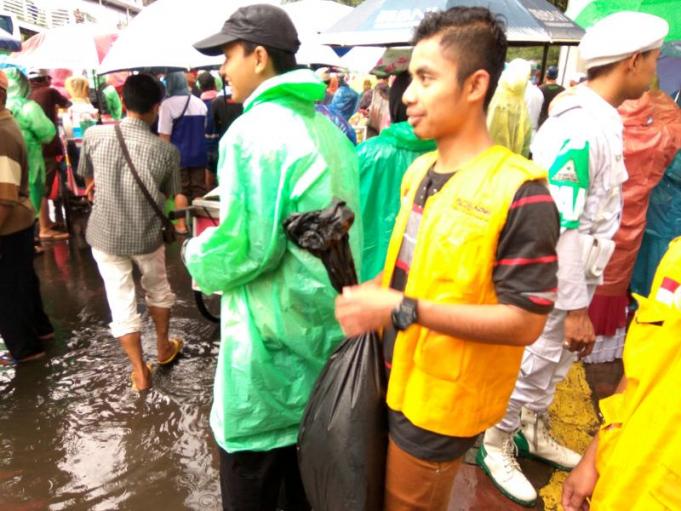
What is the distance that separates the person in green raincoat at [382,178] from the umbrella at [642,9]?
1.96 meters

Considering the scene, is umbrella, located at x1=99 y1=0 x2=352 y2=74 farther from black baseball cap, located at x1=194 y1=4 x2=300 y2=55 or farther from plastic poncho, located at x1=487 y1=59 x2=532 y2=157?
plastic poncho, located at x1=487 y1=59 x2=532 y2=157

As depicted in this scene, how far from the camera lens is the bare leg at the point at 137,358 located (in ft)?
11.1

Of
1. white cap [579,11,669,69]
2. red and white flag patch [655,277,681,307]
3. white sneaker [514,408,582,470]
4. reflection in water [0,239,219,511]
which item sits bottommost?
reflection in water [0,239,219,511]

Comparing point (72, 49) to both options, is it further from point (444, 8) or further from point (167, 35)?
point (444, 8)

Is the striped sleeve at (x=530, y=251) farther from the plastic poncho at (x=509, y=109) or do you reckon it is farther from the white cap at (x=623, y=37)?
the plastic poncho at (x=509, y=109)

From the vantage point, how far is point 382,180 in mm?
2977

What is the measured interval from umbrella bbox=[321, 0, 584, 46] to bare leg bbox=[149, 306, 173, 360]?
2184mm

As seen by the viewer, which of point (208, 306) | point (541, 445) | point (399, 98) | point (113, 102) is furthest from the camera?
point (113, 102)

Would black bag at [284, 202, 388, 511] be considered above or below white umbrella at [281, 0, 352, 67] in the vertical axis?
below

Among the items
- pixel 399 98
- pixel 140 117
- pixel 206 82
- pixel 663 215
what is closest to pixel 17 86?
pixel 140 117

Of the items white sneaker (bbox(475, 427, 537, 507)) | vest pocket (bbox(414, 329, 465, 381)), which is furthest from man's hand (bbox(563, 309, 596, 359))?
vest pocket (bbox(414, 329, 465, 381))

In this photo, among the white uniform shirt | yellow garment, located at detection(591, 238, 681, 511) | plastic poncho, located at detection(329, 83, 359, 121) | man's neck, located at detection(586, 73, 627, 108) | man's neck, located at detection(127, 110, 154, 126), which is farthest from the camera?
plastic poncho, located at detection(329, 83, 359, 121)

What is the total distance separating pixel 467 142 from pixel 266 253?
739 mm

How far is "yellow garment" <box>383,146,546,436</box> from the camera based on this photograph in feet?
4.08
